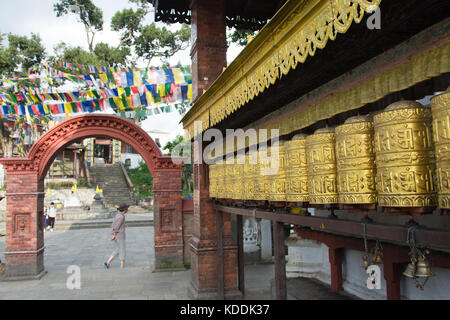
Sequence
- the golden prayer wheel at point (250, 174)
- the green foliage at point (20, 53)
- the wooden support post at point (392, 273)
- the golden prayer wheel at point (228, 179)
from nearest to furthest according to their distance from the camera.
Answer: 1. the golden prayer wheel at point (250, 174)
2. the wooden support post at point (392, 273)
3. the golden prayer wheel at point (228, 179)
4. the green foliage at point (20, 53)

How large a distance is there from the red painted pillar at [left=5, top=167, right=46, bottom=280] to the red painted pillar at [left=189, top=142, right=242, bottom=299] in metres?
4.46

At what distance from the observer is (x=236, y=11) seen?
26.0 feet

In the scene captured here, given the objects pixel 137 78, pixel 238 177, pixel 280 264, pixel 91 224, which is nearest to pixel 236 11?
pixel 238 177

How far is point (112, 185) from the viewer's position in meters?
31.4

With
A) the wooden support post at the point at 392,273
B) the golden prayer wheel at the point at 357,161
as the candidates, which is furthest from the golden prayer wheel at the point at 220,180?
the golden prayer wheel at the point at 357,161

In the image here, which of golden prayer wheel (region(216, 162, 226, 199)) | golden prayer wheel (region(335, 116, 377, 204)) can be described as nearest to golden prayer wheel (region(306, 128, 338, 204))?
golden prayer wheel (region(335, 116, 377, 204))

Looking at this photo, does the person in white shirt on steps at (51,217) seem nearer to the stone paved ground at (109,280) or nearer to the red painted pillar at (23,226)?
the stone paved ground at (109,280)

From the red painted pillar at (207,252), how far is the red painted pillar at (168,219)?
2668mm

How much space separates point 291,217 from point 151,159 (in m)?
6.83

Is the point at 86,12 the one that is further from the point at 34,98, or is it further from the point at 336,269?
the point at 336,269

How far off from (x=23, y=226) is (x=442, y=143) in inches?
367

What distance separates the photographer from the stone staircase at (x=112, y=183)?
93.4 feet
